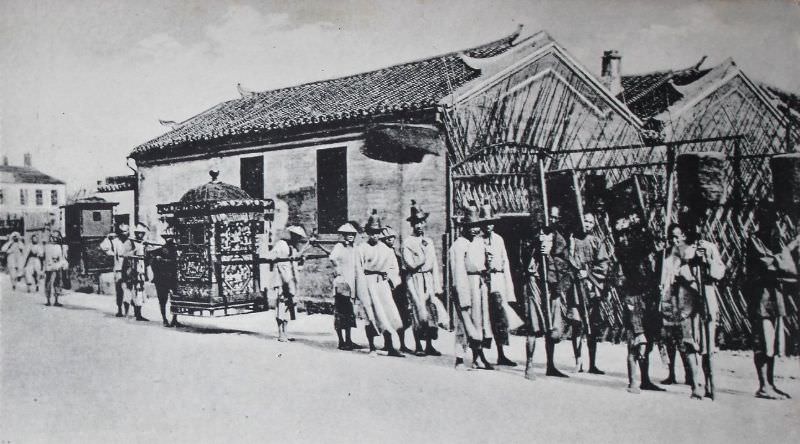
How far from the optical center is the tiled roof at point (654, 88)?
394cm

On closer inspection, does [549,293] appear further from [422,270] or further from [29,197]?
[29,197]

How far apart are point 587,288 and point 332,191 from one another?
1.84 metres

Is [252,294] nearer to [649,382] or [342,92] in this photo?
[342,92]

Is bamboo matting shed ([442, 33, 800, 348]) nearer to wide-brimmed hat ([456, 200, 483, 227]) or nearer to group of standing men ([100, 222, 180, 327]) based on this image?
wide-brimmed hat ([456, 200, 483, 227])

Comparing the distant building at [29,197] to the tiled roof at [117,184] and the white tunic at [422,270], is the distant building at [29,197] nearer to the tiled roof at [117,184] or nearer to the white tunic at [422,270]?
the tiled roof at [117,184]

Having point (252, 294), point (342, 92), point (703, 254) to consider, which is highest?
point (342, 92)

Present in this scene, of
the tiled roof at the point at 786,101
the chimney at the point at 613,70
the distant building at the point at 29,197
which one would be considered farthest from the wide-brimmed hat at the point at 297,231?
the tiled roof at the point at 786,101

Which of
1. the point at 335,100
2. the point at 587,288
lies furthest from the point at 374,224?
the point at 587,288

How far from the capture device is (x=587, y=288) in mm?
3877

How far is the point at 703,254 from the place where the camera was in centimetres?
365

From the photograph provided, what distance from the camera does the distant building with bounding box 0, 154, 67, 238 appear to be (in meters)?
4.32

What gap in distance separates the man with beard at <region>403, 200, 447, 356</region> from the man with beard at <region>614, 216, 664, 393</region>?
1.15 meters

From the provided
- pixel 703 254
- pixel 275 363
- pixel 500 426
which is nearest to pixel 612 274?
pixel 703 254

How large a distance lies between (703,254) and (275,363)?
9.06 feet
